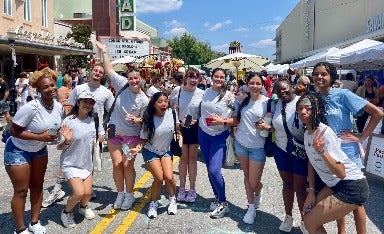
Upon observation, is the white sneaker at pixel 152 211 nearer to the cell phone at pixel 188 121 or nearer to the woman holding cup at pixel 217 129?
the woman holding cup at pixel 217 129

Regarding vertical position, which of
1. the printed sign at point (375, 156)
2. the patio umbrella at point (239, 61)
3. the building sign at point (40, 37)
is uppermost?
the building sign at point (40, 37)

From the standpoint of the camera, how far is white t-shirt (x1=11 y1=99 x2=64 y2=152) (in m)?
3.98

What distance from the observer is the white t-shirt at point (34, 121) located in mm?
3982

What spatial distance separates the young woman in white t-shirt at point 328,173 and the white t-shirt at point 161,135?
196cm

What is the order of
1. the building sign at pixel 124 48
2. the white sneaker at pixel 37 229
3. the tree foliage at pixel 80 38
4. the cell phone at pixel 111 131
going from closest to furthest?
the white sneaker at pixel 37 229 < the cell phone at pixel 111 131 < the building sign at pixel 124 48 < the tree foliage at pixel 80 38

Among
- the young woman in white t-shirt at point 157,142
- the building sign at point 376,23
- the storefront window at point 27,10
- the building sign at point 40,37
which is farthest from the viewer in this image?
the storefront window at point 27,10

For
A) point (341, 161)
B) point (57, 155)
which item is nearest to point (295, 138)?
point (341, 161)

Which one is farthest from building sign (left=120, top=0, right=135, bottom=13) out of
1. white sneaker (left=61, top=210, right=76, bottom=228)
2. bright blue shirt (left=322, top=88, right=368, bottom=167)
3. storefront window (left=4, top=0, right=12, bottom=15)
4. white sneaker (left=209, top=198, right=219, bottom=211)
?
bright blue shirt (left=322, top=88, right=368, bottom=167)

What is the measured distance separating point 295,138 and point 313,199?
0.71 metres

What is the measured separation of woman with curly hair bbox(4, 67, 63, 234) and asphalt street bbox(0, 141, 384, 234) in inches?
22.0

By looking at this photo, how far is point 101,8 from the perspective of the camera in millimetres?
43062

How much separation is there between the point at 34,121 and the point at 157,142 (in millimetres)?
1528

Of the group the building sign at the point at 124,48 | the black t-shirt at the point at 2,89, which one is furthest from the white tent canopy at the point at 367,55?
the building sign at the point at 124,48

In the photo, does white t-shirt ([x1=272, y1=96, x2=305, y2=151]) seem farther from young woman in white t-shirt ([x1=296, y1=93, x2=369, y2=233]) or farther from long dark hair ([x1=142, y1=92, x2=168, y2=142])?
long dark hair ([x1=142, y1=92, x2=168, y2=142])
